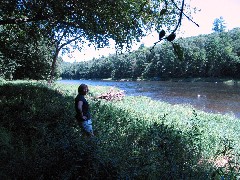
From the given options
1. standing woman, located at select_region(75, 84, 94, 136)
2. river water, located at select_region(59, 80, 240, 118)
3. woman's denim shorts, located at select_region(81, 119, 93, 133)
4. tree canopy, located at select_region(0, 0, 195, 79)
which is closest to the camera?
standing woman, located at select_region(75, 84, 94, 136)

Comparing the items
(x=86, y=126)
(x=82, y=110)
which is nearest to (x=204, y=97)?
(x=86, y=126)

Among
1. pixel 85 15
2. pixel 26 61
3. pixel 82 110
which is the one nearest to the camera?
pixel 82 110

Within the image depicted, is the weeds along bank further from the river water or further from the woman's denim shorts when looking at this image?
the river water

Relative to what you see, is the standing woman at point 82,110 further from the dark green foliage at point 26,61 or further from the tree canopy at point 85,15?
the dark green foliage at point 26,61

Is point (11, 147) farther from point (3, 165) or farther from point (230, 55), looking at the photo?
point (230, 55)

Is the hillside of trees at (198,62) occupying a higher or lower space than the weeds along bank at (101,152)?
higher

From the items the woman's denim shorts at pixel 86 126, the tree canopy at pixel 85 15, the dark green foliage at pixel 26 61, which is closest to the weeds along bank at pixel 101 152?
the woman's denim shorts at pixel 86 126

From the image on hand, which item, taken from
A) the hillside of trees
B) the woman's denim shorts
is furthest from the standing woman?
the hillside of trees

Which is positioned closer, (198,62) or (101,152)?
(101,152)

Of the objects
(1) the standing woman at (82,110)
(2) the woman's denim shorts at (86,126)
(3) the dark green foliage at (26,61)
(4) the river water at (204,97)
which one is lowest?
(4) the river water at (204,97)

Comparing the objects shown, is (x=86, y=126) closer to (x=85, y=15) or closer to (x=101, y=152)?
(x=101, y=152)

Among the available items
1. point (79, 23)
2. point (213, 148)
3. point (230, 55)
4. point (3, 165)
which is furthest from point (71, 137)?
point (230, 55)

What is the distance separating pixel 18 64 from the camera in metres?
35.1

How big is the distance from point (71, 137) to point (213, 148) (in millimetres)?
5620
